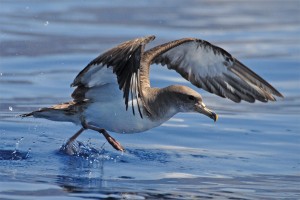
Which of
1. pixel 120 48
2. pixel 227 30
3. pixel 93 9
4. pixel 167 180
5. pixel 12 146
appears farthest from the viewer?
pixel 93 9

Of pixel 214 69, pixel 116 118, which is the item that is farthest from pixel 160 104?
pixel 214 69

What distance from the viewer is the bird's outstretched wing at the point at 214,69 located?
34.8 ft

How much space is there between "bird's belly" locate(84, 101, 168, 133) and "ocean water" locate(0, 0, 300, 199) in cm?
38

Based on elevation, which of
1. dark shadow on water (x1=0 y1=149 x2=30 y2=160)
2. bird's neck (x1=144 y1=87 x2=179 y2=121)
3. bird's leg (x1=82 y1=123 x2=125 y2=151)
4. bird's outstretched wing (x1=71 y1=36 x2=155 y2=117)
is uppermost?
bird's outstretched wing (x1=71 y1=36 x2=155 y2=117)

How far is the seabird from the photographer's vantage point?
874 centimetres

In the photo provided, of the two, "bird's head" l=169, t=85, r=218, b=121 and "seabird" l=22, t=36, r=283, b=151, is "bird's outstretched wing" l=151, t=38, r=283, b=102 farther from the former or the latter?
"bird's head" l=169, t=85, r=218, b=121

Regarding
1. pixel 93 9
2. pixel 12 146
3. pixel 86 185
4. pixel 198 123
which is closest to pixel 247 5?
pixel 93 9

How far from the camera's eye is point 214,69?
431 inches

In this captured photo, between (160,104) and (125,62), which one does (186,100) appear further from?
(125,62)

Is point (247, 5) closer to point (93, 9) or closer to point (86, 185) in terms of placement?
point (93, 9)

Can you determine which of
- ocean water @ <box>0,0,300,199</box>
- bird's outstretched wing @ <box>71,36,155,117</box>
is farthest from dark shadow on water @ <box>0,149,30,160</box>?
bird's outstretched wing @ <box>71,36,155,117</box>

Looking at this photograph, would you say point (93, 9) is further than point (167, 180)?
Yes

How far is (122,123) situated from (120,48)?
1.16m

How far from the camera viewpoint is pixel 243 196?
28.7ft
